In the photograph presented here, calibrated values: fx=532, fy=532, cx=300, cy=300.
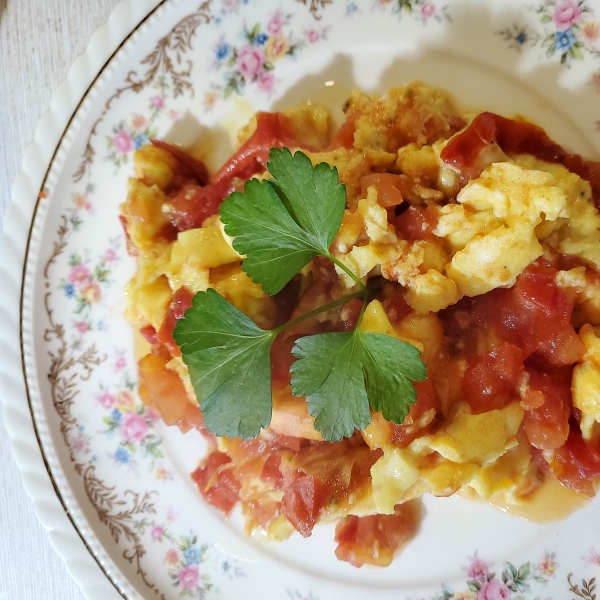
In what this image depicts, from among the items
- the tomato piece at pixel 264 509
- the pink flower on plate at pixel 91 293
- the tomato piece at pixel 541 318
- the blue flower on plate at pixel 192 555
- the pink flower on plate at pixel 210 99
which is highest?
the pink flower on plate at pixel 210 99

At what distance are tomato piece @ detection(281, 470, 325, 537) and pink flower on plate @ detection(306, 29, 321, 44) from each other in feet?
4.27

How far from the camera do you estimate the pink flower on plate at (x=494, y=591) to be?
1579mm

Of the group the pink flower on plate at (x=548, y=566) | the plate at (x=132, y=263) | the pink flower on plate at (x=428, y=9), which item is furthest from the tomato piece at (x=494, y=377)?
the pink flower on plate at (x=428, y=9)

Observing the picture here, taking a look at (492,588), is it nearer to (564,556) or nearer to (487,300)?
(564,556)

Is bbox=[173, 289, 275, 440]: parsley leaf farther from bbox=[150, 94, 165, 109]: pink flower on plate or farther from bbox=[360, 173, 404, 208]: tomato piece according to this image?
bbox=[150, 94, 165, 109]: pink flower on plate

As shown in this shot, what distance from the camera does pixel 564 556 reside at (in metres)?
1.53

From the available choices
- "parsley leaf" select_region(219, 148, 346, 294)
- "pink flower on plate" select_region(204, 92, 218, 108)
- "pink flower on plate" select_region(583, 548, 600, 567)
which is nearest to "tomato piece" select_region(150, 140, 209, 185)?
"pink flower on plate" select_region(204, 92, 218, 108)

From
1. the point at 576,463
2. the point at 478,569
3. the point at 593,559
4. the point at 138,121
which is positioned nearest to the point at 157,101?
the point at 138,121

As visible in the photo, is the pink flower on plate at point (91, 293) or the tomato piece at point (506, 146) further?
the pink flower on plate at point (91, 293)

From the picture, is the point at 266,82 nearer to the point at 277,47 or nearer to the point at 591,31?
the point at 277,47

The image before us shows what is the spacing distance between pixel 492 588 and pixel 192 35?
76.9 inches

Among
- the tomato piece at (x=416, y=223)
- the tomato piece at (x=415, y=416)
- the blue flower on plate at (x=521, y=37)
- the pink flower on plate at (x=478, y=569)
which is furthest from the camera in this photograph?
the pink flower on plate at (x=478, y=569)

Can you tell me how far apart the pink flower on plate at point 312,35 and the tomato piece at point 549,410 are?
115cm

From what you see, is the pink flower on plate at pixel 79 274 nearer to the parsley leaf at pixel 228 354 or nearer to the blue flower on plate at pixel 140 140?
the blue flower on plate at pixel 140 140
